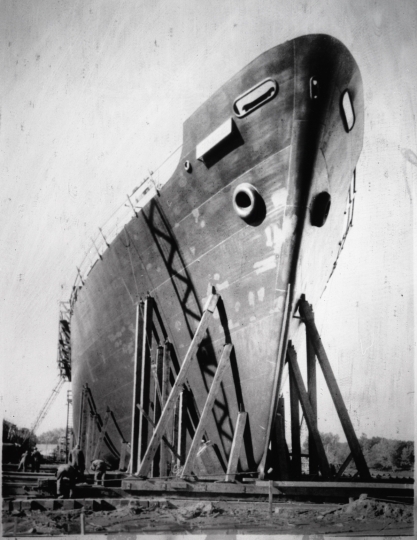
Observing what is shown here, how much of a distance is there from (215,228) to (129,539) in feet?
13.3

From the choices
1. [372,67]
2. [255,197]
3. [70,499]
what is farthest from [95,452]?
[372,67]

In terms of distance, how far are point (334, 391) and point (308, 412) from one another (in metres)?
0.45

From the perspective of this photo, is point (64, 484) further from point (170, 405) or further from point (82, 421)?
point (82, 421)

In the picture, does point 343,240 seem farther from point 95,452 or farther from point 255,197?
point 95,452

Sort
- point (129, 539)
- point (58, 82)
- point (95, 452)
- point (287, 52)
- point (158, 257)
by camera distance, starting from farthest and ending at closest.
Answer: point (95, 452)
point (158, 257)
point (58, 82)
point (287, 52)
point (129, 539)

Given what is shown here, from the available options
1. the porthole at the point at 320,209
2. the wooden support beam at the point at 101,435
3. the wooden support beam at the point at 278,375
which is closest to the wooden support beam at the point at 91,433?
the wooden support beam at the point at 101,435

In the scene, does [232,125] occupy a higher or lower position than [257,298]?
higher

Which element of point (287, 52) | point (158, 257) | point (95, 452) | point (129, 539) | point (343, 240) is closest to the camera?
point (129, 539)

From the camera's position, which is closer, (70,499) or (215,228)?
(70,499)

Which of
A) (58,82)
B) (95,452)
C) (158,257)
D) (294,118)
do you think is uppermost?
(58,82)

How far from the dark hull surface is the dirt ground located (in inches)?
47.3

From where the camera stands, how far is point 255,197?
7281 mm

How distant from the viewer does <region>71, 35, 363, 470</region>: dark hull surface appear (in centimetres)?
711

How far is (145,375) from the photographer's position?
786 cm
